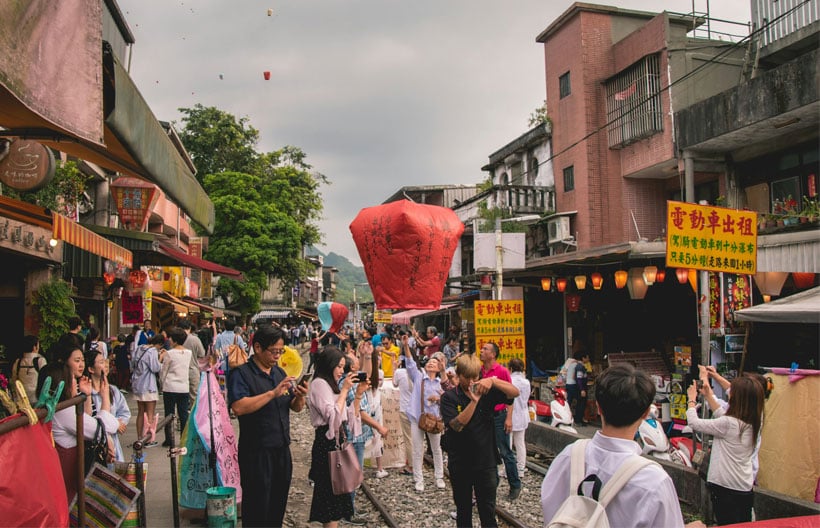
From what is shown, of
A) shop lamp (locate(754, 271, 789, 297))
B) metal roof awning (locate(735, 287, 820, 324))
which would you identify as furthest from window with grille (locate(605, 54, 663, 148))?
metal roof awning (locate(735, 287, 820, 324))

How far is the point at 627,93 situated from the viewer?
20516 mm

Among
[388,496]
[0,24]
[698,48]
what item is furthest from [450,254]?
[698,48]

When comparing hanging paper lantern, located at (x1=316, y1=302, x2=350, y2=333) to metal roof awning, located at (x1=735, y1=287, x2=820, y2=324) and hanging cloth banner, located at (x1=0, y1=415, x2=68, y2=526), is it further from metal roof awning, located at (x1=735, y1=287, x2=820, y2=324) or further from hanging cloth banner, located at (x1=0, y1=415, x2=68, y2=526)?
hanging cloth banner, located at (x1=0, y1=415, x2=68, y2=526)

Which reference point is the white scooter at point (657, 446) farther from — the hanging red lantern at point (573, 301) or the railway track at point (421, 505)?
the hanging red lantern at point (573, 301)

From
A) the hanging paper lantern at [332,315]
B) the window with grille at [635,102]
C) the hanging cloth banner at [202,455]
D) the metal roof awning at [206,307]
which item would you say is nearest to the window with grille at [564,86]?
the window with grille at [635,102]

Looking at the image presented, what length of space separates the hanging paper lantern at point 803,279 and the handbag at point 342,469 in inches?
388

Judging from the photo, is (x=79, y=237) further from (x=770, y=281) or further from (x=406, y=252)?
(x=770, y=281)

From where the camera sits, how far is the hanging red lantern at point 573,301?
1641 centimetres

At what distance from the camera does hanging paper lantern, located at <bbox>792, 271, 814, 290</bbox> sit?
11078 mm

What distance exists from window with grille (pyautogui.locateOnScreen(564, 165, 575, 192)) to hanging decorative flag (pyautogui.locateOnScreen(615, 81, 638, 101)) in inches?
118

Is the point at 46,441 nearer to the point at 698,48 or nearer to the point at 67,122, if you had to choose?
the point at 67,122

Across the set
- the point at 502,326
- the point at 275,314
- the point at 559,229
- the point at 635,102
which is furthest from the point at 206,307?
the point at 502,326

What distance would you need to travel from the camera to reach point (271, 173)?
37.8 meters

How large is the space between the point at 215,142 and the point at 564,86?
22.9 m
